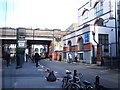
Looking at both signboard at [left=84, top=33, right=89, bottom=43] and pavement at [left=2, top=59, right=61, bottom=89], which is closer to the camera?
pavement at [left=2, top=59, right=61, bottom=89]

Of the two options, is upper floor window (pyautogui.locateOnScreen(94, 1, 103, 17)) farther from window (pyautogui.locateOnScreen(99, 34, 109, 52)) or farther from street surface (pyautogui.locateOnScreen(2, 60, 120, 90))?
street surface (pyautogui.locateOnScreen(2, 60, 120, 90))

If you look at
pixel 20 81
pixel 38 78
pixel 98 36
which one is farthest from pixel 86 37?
pixel 20 81

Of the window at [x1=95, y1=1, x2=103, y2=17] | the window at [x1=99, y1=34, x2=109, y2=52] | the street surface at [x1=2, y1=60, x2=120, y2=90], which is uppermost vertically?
the window at [x1=95, y1=1, x2=103, y2=17]

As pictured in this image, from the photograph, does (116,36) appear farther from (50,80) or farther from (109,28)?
(50,80)

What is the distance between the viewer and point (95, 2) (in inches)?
1117

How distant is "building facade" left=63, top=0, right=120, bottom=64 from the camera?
22789 mm

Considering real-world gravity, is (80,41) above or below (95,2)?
below

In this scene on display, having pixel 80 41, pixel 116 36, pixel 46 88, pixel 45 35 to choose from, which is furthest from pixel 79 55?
pixel 46 88

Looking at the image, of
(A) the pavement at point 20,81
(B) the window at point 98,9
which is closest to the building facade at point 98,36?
(B) the window at point 98,9

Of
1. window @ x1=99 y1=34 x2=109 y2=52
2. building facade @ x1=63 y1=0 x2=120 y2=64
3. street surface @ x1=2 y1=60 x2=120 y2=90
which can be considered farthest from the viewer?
window @ x1=99 y1=34 x2=109 y2=52

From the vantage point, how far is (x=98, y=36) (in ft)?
80.2

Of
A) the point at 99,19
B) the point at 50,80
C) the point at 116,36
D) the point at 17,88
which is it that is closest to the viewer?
the point at 17,88

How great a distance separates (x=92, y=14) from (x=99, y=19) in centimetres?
130

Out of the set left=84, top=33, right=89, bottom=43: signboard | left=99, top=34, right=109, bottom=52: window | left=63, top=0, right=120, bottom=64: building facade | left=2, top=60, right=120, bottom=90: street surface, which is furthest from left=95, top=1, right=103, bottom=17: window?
left=2, top=60, right=120, bottom=90: street surface
